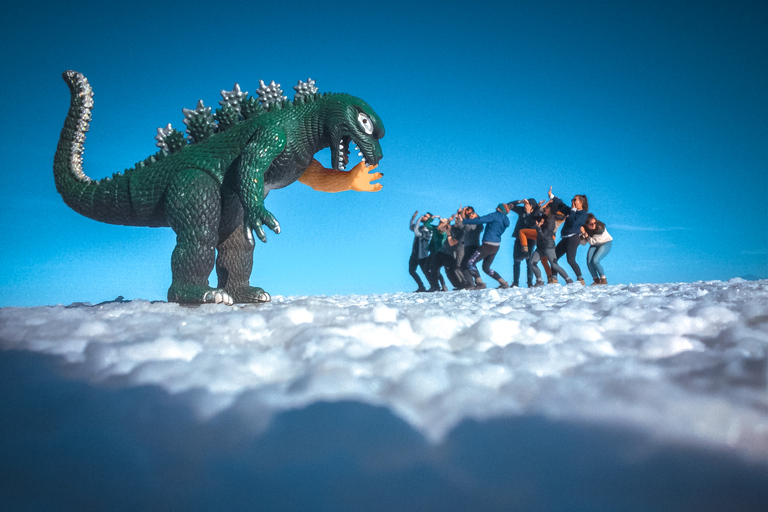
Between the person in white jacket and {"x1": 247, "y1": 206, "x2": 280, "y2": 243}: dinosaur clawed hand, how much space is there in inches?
207

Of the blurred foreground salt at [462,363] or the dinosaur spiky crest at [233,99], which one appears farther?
the dinosaur spiky crest at [233,99]

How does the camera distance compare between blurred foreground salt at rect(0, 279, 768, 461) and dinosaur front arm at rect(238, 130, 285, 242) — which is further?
dinosaur front arm at rect(238, 130, 285, 242)

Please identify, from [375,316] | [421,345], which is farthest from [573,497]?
[375,316]

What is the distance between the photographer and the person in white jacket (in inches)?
237

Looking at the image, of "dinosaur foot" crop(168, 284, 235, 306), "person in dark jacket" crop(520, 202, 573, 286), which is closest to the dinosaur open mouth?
"dinosaur foot" crop(168, 284, 235, 306)

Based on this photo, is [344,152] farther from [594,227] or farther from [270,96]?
[594,227]

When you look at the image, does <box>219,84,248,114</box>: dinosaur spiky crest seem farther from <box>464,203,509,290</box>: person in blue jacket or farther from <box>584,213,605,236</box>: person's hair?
<box>584,213,605,236</box>: person's hair

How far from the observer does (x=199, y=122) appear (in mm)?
2717

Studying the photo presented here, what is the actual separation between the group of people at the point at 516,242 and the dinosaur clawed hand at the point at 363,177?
3920 mm

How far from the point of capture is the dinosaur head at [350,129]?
2.64 meters

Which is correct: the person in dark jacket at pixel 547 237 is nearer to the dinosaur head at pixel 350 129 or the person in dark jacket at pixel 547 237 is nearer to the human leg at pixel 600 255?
the human leg at pixel 600 255

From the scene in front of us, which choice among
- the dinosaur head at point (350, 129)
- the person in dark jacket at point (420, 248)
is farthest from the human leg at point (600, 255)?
the dinosaur head at point (350, 129)

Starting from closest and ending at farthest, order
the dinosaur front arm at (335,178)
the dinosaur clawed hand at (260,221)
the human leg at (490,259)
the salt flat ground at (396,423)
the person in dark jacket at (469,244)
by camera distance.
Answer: the salt flat ground at (396,423) → the dinosaur clawed hand at (260,221) → the dinosaur front arm at (335,178) → the human leg at (490,259) → the person in dark jacket at (469,244)

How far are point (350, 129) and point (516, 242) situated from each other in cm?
512
